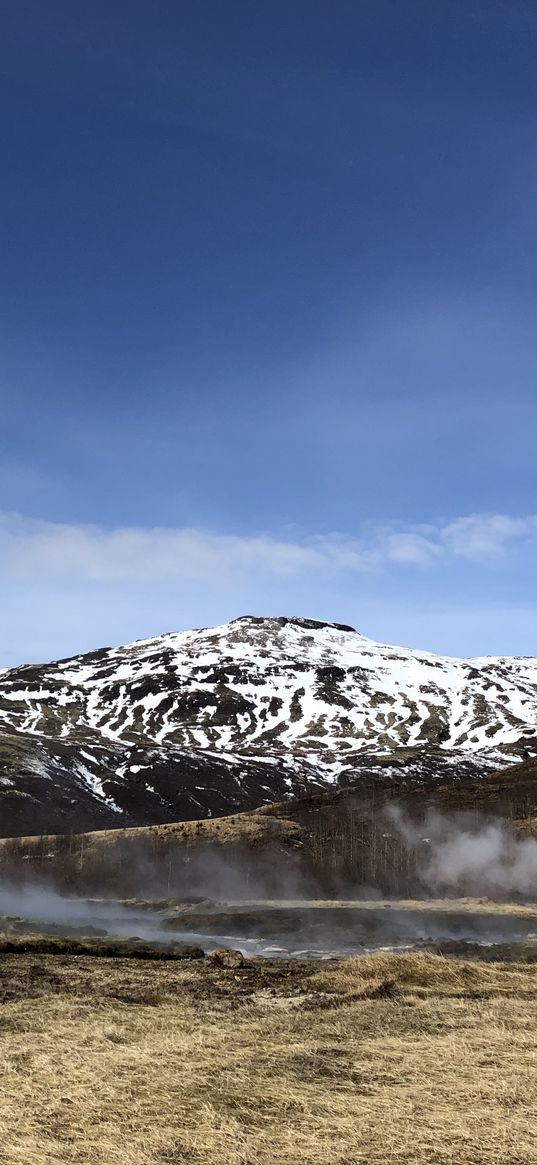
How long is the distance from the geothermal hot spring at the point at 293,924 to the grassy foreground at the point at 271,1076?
26.8 meters

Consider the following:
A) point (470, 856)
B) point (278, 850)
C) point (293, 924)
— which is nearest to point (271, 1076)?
point (293, 924)

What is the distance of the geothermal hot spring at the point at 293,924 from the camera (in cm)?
5094

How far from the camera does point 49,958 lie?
33.6 meters

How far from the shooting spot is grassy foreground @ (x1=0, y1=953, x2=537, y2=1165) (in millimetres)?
8781

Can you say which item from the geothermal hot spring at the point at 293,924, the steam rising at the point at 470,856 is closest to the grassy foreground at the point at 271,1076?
the geothermal hot spring at the point at 293,924

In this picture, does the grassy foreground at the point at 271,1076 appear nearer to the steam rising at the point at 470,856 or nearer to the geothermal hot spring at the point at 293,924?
the geothermal hot spring at the point at 293,924

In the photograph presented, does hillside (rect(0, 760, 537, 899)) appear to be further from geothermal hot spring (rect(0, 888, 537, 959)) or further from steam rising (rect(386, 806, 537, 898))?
geothermal hot spring (rect(0, 888, 537, 959))

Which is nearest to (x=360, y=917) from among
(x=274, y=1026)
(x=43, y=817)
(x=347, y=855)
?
(x=347, y=855)

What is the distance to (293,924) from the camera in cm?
6406

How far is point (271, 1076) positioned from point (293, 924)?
56.0 metres

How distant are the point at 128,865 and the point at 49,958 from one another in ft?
228

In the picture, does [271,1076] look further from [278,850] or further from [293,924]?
[278,850]

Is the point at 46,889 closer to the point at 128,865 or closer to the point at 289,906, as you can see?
the point at 128,865

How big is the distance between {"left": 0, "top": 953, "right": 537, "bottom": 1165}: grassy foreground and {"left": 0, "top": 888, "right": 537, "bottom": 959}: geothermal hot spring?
26.8 meters
